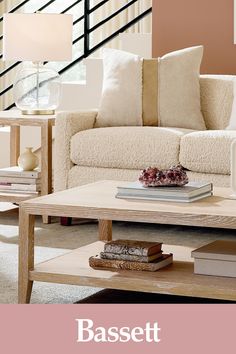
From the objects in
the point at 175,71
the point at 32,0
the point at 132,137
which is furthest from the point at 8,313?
the point at 32,0

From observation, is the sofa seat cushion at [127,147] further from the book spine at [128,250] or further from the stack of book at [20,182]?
the book spine at [128,250]

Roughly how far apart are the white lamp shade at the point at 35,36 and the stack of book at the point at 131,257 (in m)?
2.34

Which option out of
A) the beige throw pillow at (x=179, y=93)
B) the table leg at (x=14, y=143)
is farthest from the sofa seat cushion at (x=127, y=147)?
the table leg at (x=14, y=143)

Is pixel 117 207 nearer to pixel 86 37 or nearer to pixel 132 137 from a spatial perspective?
pixel 132 137

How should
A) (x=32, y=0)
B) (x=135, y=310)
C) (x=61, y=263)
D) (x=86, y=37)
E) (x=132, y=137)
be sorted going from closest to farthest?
1. (x=135, y=310)
2. (x=61, y=263)
3. (x=132, y=137)
4. (x=86, y=37)
5. (x=32, y=0)

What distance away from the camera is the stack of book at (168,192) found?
3.08 m

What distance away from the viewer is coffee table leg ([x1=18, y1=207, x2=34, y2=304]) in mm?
3094

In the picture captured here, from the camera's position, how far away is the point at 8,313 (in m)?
2.48

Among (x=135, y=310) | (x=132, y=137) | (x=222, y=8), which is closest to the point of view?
(x=135, y=310)

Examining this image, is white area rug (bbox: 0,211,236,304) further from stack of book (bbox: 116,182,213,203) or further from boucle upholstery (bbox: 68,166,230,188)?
stack of book (bbox: 116,182,213,203)

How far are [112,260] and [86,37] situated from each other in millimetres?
3609

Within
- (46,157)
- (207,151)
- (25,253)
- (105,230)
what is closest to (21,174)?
(46,157)

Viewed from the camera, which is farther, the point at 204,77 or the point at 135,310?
the point at 204,77

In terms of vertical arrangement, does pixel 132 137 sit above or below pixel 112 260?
above
